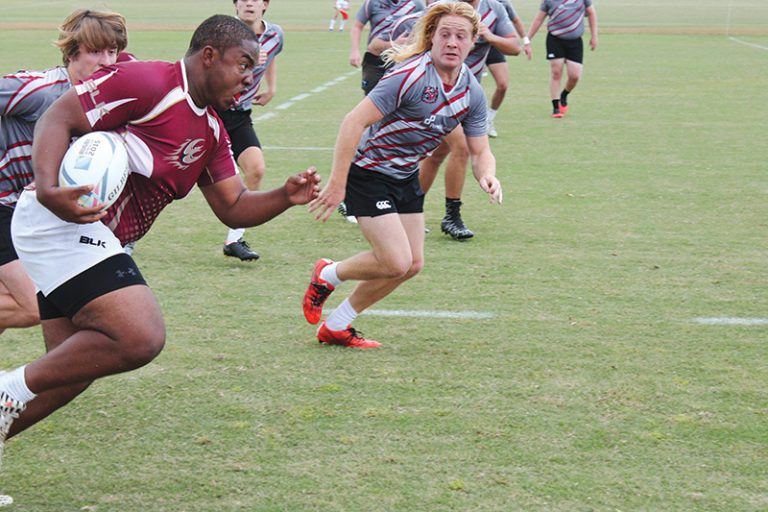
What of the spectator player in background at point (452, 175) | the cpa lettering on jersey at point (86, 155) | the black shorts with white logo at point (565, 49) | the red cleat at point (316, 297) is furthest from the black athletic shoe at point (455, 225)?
the black shorts with white logo at point (565, 49)

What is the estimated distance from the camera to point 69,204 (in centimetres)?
396

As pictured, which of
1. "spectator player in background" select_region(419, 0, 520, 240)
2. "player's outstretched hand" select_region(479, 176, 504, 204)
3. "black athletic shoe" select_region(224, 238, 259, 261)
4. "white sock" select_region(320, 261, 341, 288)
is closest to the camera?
"player's outstretched hand" select_region(479, 176, 504, 204)

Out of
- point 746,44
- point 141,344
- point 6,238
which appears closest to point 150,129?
point 141,344

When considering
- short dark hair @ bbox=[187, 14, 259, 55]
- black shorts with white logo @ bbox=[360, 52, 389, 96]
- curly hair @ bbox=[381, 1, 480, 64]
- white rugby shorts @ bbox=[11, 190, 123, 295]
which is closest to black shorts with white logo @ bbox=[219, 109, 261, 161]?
curly hair @ bbox=[381, 1, 480, 64]

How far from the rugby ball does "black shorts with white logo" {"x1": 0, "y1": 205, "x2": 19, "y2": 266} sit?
121cm

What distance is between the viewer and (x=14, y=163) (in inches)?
201

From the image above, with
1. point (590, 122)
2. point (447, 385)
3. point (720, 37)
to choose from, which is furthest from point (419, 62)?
point (720, 37)

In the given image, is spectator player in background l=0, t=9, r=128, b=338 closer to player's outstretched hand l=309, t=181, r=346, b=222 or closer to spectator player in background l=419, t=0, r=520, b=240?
player's outstretched hand l=309, t=181, r=346, b=222

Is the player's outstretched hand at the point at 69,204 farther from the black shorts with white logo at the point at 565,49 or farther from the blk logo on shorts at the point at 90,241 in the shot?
the black shorts with white logo at the point at 565,49

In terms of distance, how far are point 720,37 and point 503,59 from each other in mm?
21974

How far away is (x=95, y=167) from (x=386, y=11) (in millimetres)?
7334

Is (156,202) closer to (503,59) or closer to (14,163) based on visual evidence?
(14,163)

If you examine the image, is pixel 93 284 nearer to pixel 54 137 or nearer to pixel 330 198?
pixel 54 137

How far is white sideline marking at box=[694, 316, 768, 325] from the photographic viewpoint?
22.1ft
